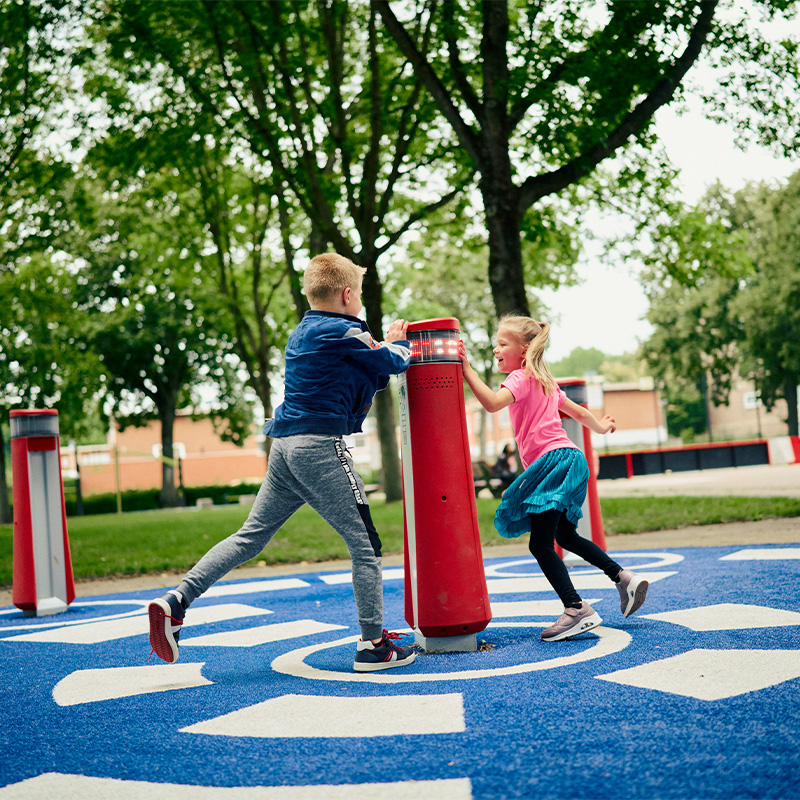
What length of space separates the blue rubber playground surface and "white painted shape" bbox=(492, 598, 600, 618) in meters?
0.04

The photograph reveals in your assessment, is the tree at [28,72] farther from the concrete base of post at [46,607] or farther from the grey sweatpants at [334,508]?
the grey sweatpants at [334,508]

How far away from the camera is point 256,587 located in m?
7.38

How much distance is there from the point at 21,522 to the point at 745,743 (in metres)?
5.60

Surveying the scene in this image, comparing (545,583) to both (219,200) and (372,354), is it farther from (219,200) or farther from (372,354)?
(219,200)

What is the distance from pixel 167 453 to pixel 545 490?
37.0m

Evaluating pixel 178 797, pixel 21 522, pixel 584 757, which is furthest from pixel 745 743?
pixel 21 522

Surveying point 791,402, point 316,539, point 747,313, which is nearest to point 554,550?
point 316,539

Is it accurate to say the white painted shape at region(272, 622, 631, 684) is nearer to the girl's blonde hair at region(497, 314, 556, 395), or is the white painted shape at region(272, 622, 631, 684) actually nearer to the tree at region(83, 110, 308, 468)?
the girl's blonde hair at region(497, 314, 556, 395)

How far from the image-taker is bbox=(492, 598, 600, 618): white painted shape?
5047 mm

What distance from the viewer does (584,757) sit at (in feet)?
7.92

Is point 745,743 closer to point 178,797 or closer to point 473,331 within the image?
point 178,797

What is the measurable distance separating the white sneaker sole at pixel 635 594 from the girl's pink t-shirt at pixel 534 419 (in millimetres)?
762

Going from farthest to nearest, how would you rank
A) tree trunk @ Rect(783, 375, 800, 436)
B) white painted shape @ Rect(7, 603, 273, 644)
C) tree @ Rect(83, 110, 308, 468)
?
tree trunk @ Rect(783, 375, 800, 436)
tree @ Rect(83, 110, 308, 468)
white painted shape @ Rect(7, 603, 273, 644)

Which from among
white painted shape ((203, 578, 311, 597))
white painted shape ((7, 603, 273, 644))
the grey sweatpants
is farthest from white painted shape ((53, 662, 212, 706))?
white painted shape ((203, 578, 311, 597))
